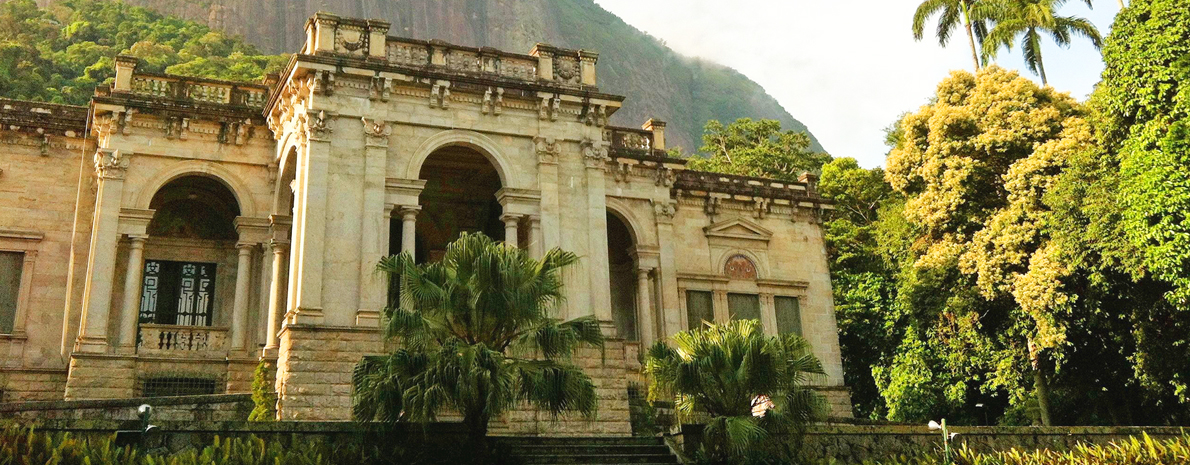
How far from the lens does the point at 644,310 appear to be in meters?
25.8

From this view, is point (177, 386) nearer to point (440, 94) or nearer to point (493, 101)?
point (440, 94)

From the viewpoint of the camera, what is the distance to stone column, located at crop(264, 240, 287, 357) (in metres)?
20.9

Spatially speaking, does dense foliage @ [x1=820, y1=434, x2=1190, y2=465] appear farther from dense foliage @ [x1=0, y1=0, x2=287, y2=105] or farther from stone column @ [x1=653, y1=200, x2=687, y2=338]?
dense foliage @ [x1=0, y1=0, x2=287, y2=105]

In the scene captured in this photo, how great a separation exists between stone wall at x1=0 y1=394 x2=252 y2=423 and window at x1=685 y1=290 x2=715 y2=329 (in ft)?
40.2

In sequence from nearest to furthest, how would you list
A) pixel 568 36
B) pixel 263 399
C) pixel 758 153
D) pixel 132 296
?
pixel 263 399 < pixel 132 296 < pixel 758 153 < pixel 568 36

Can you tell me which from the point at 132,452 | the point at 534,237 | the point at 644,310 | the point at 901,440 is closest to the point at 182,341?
the point at 534,237

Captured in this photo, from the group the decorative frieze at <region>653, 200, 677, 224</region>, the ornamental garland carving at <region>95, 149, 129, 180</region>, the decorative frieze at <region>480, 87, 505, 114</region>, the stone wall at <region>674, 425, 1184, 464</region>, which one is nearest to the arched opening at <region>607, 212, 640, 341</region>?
the decorative frieze at <region>653, 200, 677, 224</region>

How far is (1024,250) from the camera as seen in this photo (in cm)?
2453

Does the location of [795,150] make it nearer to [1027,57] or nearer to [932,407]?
[1027,57]

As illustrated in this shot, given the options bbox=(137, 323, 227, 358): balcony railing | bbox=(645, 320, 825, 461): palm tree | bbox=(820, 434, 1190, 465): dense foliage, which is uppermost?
bbox=(137, 323, 227, 358): balcony railing

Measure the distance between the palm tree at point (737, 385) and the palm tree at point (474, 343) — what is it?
1.65 meters

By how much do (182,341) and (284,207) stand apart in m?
3.74

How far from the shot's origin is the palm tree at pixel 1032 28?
1238 inches

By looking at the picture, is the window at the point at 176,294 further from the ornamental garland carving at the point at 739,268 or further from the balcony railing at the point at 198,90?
the ornamental garland carving at the point at 739,268
